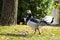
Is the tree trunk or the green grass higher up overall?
the tree trunk

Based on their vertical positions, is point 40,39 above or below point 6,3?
below

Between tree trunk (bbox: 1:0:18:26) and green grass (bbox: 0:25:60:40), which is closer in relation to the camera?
green grass (bbox: 0:25:60:40)

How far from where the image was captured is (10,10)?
11.9 meters

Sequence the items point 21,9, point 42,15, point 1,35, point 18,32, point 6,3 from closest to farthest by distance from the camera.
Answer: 1. point 1,35
2. point 18,32
3. point 6,3
4. point 21,9
5. point 42,15

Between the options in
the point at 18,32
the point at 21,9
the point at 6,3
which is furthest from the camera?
the point at 21,9

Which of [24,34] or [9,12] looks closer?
[24,34]

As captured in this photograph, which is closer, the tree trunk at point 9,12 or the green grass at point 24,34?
the green grass at point 24,34

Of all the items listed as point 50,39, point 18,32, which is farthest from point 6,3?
point 50,39

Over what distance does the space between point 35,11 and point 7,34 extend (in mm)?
6501

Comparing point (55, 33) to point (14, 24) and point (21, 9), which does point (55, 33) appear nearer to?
point (14, 24)

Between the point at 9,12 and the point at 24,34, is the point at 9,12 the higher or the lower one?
the higher one

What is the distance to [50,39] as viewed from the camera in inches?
354

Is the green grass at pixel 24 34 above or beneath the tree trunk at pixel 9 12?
beneath

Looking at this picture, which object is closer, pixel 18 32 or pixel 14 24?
pixel 18 32
